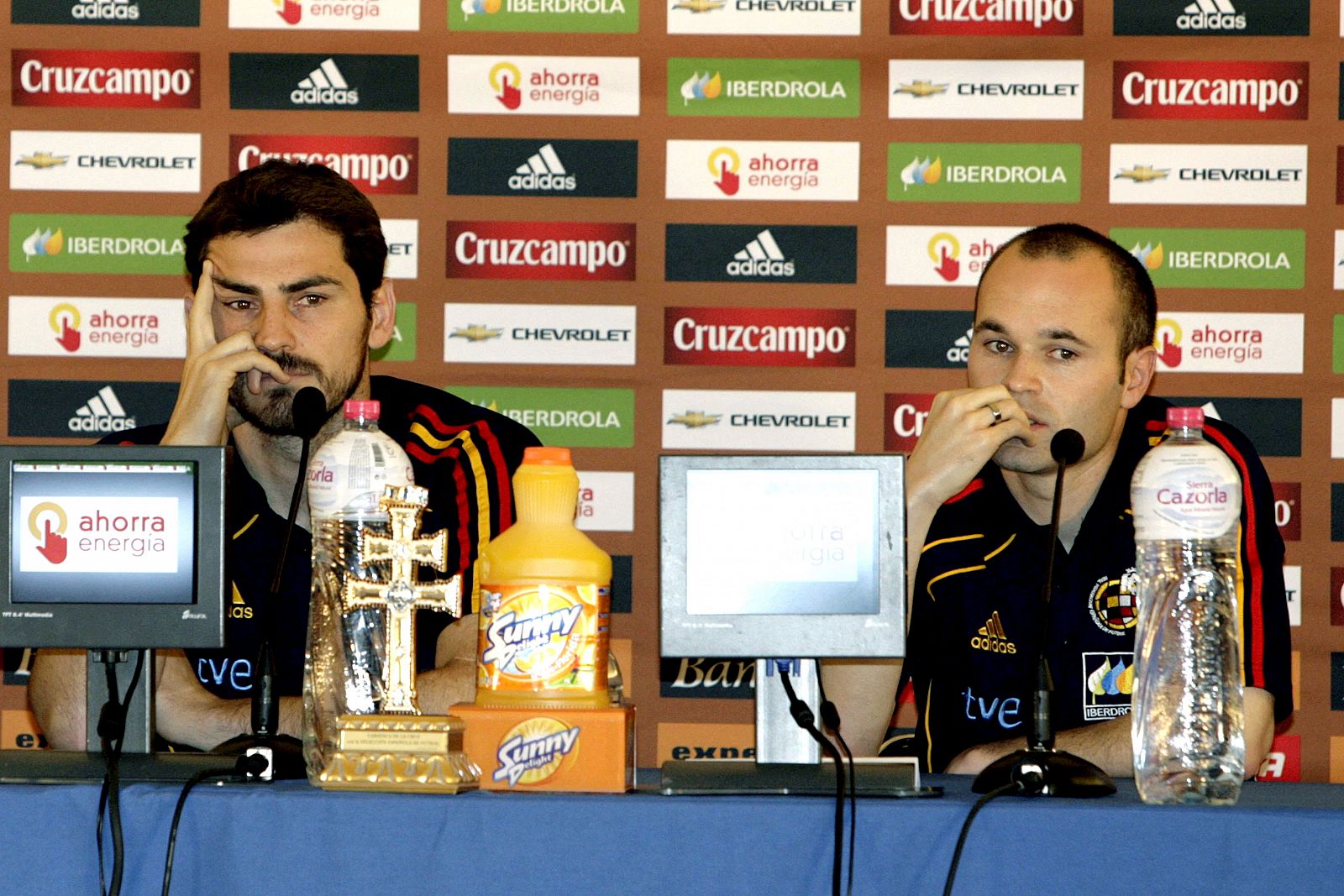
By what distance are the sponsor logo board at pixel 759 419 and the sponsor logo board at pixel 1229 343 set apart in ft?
2.15

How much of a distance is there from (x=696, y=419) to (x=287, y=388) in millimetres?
1066

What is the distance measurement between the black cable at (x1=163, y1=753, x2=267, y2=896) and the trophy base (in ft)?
0.23

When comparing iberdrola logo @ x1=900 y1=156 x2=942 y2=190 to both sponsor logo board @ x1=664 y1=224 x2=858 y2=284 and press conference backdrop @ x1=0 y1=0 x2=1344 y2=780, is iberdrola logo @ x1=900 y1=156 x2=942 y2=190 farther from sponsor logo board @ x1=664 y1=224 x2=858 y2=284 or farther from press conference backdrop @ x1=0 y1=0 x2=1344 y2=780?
sponsor logo board @ x1=664 y1=224 x2=858 y2=284

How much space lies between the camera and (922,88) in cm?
300

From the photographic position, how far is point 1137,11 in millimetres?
2990

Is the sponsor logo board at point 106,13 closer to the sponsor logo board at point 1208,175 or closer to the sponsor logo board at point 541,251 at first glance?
the sponsor logo board at point 541,251

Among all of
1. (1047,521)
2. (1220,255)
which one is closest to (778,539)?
(1047,521)

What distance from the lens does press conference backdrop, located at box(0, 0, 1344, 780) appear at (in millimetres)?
2979

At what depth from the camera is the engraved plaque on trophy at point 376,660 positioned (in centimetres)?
122

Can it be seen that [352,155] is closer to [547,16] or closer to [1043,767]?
[547,16]

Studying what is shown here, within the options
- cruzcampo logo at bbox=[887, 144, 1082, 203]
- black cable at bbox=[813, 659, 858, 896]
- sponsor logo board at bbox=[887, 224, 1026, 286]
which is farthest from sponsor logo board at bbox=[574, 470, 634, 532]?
black cable at bbox=[813, 659, 858, 896]

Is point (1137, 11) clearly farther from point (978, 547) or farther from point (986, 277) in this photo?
point (978, 547)

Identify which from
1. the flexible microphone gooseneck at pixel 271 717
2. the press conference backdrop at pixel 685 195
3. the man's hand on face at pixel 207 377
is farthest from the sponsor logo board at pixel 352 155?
the flexible microphone gooseneck at pixel 271 717

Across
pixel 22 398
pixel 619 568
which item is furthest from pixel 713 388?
pixel 22 398
